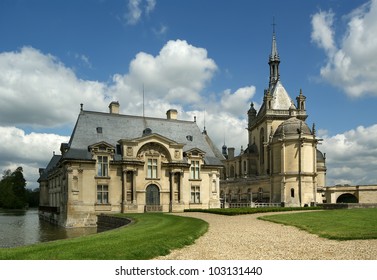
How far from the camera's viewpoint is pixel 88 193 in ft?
130

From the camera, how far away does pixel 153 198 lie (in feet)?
142

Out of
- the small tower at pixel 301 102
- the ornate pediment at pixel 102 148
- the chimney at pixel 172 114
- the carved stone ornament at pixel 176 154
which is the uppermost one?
the small tower at pixel 301 102

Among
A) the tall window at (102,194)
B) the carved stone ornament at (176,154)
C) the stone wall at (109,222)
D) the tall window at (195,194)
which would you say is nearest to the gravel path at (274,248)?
the stone wall at (109,222)

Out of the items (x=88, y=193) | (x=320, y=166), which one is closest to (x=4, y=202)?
(x=88, y=193)

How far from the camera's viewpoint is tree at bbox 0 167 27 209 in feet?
322

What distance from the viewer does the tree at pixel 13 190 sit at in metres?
98.1

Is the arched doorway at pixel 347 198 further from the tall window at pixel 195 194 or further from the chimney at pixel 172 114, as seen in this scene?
the chimney at pixel 172 114

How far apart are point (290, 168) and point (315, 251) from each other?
149ft

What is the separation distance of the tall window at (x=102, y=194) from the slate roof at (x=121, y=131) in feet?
11.0

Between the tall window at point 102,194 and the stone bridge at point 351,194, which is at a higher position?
the tall window at point 102,194

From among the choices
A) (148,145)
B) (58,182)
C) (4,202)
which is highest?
(148,145)

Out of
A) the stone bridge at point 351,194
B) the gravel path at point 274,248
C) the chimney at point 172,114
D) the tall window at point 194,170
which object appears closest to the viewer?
the gravel path at point 274,248
